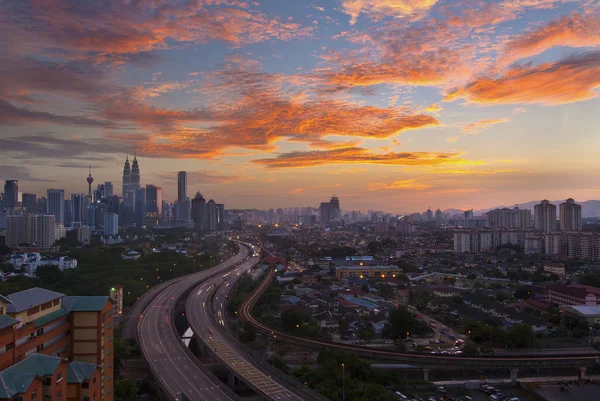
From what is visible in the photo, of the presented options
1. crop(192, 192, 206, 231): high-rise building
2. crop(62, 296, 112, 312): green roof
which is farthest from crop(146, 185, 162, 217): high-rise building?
crop(62, 296, 112, 312): green roof

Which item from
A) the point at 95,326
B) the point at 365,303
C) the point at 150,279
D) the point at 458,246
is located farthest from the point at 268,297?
the point at 458,246

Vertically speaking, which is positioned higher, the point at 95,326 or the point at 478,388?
the point at 95,326

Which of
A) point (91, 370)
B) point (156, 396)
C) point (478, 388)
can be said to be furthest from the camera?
point (478, 388)

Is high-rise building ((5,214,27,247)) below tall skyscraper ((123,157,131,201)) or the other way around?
below

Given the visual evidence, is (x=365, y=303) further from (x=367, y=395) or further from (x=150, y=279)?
(x=150, y=279)

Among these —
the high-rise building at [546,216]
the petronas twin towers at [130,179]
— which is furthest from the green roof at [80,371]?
the petronas twin towers at [130,179]

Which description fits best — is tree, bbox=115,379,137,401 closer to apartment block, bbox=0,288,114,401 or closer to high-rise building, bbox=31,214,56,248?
apartment block, bbox=0,288,114,401
